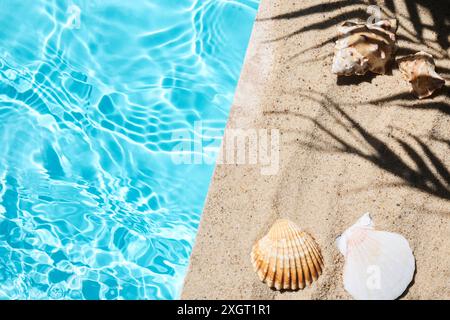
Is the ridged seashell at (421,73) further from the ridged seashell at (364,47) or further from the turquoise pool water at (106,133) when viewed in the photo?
the turquoise pool water at (106,133)

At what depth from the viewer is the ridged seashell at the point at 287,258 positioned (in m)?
3.18

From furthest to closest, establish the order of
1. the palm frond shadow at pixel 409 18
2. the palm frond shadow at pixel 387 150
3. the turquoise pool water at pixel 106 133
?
the turquoise pool water at pixel 106 133
the palm frond shadow at pixel 409 18
the palm frond shadow at pixel 387 150

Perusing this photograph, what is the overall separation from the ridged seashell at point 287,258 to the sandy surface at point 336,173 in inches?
3.7

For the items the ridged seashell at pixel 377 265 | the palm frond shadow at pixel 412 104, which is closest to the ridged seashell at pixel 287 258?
the ridged seashell at pixel 377 265

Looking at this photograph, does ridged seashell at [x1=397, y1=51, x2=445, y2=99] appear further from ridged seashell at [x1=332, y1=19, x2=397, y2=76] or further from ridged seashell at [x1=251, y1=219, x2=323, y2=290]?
ridged seashell at [x1=251, y1=219, x2=323, y2=290]

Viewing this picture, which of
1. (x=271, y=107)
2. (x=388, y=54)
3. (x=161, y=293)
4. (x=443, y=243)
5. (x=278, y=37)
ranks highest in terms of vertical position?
(x=278, y=37)

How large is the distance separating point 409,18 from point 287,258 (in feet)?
5.84

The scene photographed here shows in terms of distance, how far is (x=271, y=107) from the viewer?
3.46 metres

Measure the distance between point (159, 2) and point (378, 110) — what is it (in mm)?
1788

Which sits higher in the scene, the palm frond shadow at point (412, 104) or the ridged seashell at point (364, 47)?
the ridged seashell at point (364, 47)

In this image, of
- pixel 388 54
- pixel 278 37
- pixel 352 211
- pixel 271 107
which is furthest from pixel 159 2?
pixel 352 211

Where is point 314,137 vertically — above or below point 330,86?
below

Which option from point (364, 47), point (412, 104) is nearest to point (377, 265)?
point (412, 104)

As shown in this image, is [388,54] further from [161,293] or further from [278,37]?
[161,293]
